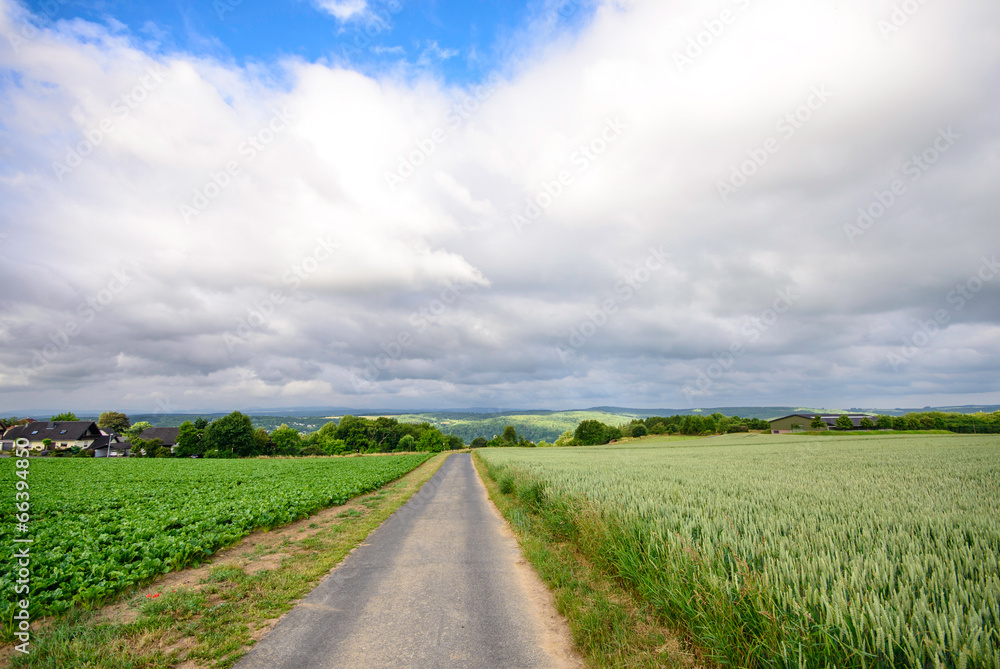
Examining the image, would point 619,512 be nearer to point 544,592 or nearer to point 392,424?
point 544,592

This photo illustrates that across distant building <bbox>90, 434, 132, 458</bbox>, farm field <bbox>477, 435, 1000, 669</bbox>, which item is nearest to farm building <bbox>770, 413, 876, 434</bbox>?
farm field <bbox>477, 435, 1000, 669</bbox>

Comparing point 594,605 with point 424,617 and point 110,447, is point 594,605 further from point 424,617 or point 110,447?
point 110,447

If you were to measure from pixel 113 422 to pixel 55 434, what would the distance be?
123 feet

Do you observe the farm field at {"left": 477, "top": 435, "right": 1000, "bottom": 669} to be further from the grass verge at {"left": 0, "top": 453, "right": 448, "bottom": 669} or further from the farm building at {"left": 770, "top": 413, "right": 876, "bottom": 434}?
the farm building at {"left": 770, "top": 413, "right": 876, "bottom": 434}

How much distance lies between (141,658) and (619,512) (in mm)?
7784

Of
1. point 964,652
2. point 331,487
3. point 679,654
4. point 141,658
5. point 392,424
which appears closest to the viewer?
point 964,652

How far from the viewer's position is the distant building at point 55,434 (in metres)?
78.5

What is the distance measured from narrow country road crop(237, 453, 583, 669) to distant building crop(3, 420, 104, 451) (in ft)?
361

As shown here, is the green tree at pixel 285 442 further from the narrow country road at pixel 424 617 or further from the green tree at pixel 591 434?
the narrow country road at pixel 424 617

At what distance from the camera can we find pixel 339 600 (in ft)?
22.2

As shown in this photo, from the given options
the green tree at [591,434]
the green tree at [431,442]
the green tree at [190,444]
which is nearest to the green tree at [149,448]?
the green tree at [190,444]

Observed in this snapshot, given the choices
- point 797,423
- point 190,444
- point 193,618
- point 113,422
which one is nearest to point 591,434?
point 797,423

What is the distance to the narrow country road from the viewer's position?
16.1 ft

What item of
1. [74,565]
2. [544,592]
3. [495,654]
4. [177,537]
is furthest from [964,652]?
[177,537]
